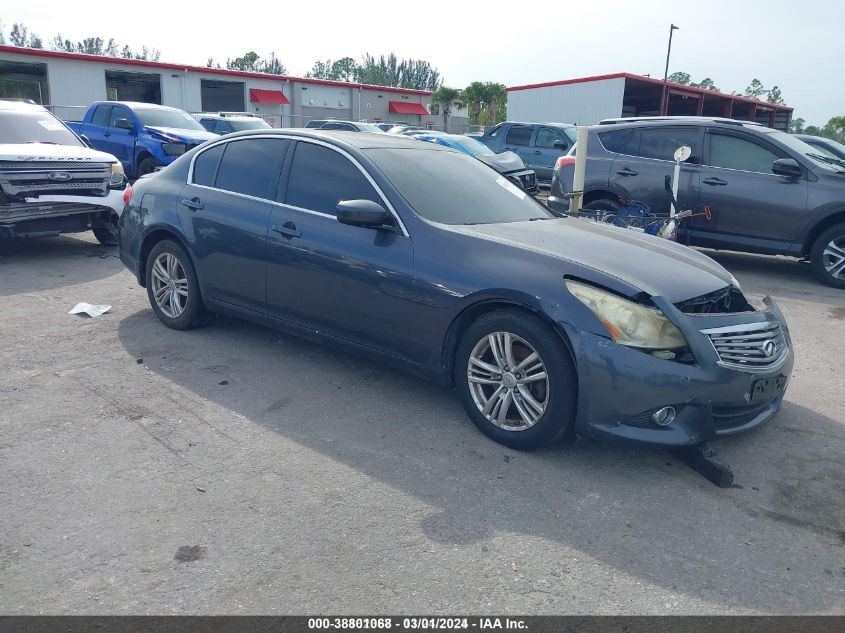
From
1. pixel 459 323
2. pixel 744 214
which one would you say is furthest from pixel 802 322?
pixel 459 323

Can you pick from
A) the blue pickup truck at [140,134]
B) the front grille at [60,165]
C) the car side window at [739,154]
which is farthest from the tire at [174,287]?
the blue pickup truck at [140,134]

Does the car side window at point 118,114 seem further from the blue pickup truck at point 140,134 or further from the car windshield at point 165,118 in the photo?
the car windshield at point 165,118

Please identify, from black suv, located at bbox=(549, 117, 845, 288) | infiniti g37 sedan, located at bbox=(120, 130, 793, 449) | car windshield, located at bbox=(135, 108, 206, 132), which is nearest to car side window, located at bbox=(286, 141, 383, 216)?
infiniti g37 sedan, located at bbox=(120, 130, 793, 449)

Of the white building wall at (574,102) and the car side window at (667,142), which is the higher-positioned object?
the white building wall at (574,102)

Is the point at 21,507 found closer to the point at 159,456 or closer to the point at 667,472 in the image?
the point at 159,456

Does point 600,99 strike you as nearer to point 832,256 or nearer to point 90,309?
point 832,256

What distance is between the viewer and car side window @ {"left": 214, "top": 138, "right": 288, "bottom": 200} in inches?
214

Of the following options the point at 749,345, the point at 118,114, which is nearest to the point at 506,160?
the point at 118,114

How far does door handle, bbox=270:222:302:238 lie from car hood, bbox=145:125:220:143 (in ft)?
32.7

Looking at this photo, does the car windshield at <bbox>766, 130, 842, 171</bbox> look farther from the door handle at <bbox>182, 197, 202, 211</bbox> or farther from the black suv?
the door handle at <bbox>182, 197, 202, 211</bbox>

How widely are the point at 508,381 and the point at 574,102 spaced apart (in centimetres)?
3356

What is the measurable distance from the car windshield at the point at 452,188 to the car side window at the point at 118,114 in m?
11.4

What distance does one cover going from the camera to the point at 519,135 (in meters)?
20.1

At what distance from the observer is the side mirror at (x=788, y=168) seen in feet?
28.9
